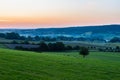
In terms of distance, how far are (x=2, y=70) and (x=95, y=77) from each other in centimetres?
982

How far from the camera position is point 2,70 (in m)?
25.9

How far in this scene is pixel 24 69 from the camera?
28609 millimetres

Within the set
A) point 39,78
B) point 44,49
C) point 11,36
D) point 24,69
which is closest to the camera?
point 39,78

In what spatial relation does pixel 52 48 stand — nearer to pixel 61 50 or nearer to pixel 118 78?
pixel 61 50

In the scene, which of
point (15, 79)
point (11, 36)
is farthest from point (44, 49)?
point (15, 79)

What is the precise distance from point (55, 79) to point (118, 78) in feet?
27.8

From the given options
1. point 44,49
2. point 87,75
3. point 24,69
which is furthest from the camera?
point 44,49

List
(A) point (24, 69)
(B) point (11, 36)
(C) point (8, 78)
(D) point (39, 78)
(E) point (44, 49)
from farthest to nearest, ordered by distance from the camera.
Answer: (B) point (11, 36) → (E) point (44, 49) → (A) point (24, 69) → (D) point (39, 78) → (C) point (8, 78)

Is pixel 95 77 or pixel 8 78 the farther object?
pixel 95 77

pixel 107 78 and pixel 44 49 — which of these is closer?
pixel 107 78

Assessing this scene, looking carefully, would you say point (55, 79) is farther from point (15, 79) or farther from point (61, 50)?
point (61, 50)

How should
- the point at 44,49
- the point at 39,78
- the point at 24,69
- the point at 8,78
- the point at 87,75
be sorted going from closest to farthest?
the point at 8,78, the point at 39,78, the point at 24,69, the point at 87,75, the point at 44,49

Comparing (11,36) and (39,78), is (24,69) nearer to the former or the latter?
(39,78)

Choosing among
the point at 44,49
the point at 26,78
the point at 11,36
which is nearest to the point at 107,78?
the point at 26,78
